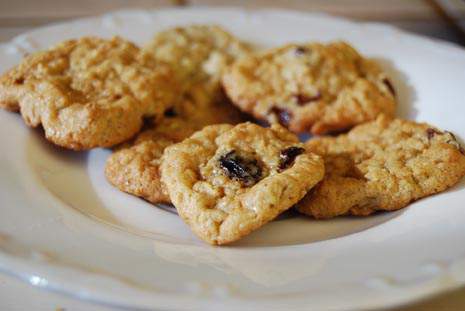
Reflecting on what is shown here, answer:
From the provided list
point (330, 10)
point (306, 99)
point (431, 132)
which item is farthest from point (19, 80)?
point (330, 10)

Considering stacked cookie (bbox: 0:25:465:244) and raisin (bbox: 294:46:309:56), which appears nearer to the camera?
stacked cookie (bbox: 0:25:465:244)

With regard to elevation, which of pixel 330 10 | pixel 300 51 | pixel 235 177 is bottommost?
pixel 330 10

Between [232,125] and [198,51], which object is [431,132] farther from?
[198,51]

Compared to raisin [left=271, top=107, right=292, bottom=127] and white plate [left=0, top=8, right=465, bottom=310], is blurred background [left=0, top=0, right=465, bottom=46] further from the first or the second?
raisin [left=271, top=107, right=292, bottom=127]

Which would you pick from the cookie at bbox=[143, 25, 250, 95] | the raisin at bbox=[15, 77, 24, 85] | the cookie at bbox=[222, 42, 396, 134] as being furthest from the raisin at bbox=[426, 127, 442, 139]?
the raisin at bbox=[15, 77, 24, 85]

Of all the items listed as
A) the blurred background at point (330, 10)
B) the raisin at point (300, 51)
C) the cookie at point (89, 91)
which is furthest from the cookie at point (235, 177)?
the blurred background at point (330, 10)
